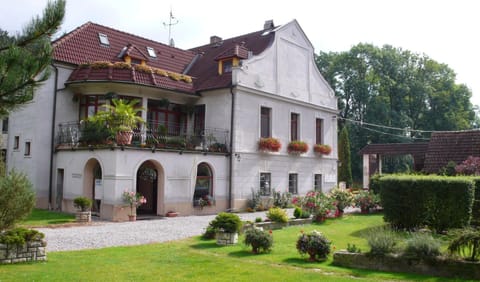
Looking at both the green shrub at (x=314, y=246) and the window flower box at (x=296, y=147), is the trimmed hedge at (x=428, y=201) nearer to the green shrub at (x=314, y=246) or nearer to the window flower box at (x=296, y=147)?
the green shrub at (x=314, y=246)

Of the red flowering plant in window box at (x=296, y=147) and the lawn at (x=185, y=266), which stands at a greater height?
the red flowering plant in window box at (x=296, y=147)

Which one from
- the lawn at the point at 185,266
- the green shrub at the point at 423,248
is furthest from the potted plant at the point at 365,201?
the green shrub at the point at 423,248

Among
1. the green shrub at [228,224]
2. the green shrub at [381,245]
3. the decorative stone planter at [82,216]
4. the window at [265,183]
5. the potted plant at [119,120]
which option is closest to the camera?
the green shrub at [381,245]

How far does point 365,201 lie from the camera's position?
21719 mm

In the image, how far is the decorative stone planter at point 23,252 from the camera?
9.47 metres

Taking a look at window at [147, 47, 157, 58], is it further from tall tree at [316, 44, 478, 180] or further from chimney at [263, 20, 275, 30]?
tall tree at [316, 44, 478, 180]

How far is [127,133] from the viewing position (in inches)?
730

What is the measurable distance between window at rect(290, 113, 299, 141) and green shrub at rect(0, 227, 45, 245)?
763 inches

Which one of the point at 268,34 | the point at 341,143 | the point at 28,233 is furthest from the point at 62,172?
the point at 341,143

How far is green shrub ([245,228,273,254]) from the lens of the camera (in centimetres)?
1109

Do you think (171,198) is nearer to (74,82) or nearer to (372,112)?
(74,82)

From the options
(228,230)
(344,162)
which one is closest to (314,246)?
(228,230)

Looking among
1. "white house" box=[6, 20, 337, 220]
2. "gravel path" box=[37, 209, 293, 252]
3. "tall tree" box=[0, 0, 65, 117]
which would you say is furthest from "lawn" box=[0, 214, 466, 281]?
"white house" box=[6, 20, 337, 220]

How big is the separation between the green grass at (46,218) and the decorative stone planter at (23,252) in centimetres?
625
